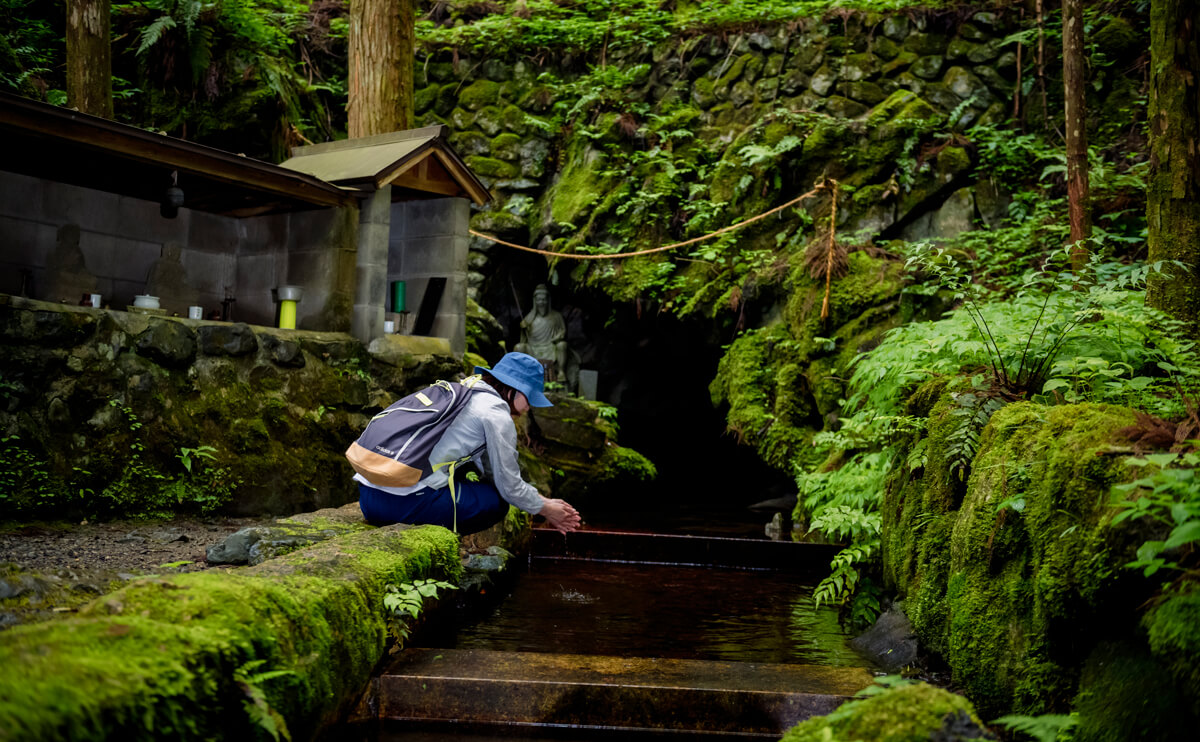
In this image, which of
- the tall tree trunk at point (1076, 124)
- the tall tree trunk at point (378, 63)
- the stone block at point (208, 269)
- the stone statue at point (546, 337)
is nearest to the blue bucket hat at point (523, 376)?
the stone block at point (208, 269)

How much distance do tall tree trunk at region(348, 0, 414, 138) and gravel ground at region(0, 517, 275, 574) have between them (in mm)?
6110

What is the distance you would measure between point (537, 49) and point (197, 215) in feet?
37.4

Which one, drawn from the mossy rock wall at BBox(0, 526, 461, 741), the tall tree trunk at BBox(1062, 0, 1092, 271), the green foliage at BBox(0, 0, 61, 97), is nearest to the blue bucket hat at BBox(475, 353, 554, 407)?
the mossy rock wall at BBox(0, 526, 461, 741)

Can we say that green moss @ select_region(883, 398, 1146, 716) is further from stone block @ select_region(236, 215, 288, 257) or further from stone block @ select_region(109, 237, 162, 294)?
stone block @ select_region(109, 237, 162, 294)

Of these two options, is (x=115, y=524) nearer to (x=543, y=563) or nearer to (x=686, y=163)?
(x=543, y=563)

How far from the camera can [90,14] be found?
10.5 m

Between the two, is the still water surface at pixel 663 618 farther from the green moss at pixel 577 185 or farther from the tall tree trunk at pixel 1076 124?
the green moss at pixel 577 185

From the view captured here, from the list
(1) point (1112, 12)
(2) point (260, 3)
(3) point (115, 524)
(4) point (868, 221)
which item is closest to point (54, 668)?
(3) point (115, 524)

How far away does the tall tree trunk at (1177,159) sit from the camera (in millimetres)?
6781

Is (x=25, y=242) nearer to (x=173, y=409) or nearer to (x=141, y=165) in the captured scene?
(x=141, y=165)

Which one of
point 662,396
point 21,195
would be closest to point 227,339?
point 21,195

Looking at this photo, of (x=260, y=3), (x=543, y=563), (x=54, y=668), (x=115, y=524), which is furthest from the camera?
(x=260, y=3)

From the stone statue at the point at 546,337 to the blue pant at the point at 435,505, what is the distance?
40.5ft

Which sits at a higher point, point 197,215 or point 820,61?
point 820,61
